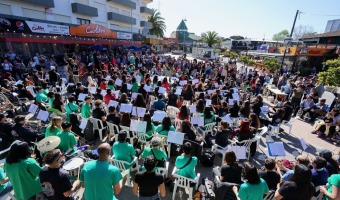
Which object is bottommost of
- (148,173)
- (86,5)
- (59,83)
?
(59,83)

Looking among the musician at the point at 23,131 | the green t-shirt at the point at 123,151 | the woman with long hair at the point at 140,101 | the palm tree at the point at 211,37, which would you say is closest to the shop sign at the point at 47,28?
the woman with long hair at the point at 140,101

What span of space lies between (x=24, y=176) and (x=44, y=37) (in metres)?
17.5

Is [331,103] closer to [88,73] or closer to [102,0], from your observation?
[88,73]

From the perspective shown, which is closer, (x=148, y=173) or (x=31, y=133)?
(x=148, y=173)

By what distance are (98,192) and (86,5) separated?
30.0 metres

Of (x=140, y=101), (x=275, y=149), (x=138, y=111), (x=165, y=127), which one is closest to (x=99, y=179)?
(x=165, y=127)

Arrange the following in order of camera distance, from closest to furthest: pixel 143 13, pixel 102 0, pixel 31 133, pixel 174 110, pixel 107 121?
pixel 31 133 → pixel 107 121 → pixel 174 110 → pixel 102 0 → pixel 143 13

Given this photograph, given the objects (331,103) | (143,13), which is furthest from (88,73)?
(143,13)

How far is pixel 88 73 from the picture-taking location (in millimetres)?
14312

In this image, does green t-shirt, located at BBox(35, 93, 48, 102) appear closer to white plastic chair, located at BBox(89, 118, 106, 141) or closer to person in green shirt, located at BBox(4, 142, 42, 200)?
white plastic chair, located at BBox(89, 118, 106, 141)

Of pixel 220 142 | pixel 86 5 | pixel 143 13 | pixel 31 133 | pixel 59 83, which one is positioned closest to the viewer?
pixel 31 133

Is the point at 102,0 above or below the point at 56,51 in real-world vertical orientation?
above

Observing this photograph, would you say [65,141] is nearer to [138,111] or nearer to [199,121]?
[138,111]

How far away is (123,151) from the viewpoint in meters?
4.45
